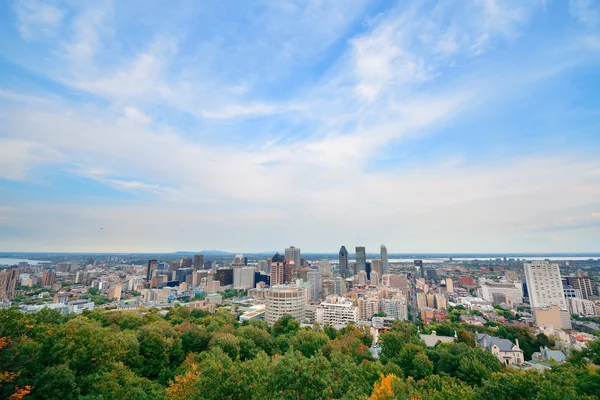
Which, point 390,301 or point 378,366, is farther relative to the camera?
point 390,301

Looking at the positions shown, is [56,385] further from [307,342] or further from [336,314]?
[336,314]

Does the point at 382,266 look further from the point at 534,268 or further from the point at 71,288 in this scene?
the point at 71,288

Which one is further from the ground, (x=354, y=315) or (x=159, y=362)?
(x=159, y=362)

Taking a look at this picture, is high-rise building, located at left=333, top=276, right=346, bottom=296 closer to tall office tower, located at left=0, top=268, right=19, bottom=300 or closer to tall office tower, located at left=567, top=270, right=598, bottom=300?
tall office tower, located at left=567, top=270, right=598, bottom=300

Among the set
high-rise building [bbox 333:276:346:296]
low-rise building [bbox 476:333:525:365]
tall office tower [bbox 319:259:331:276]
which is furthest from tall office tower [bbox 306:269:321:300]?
low-rise building [bbox 476:333:525:365]

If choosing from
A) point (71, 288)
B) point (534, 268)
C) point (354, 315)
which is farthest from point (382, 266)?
point (71, 288)

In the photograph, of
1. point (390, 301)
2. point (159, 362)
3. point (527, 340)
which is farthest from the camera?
point (390, 301)

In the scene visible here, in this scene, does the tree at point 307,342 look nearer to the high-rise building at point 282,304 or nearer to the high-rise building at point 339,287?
the high-rise building at point 282,304
